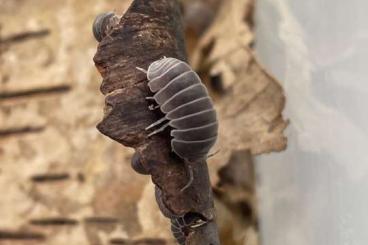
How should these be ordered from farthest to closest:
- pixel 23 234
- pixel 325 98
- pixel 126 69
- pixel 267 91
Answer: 1. pixel 23 234
2. pixel 267 91
3. pixel 325 98
4. pixel 126 69

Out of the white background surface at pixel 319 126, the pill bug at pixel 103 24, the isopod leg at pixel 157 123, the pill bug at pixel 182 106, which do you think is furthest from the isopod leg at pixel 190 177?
the white background surface at pixel 319 126

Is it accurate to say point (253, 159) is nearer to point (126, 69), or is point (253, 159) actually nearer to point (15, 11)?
point (126, 69)

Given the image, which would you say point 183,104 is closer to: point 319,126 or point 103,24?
point 103,24

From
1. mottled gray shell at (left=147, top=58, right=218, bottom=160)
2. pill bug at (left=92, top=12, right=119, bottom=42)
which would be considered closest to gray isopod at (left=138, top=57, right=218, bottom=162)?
mottled gray shell at (left=147, top=58, right=218, bottom=160)

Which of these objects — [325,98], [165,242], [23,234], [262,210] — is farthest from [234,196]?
[23,234]

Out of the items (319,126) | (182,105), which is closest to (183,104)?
(182,105)

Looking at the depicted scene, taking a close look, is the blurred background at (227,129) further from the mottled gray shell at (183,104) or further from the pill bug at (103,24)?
the pill bug at (103,24)

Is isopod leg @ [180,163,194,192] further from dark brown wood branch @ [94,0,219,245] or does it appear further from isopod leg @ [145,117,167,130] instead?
isopod leg @ [145,117,167,130]
